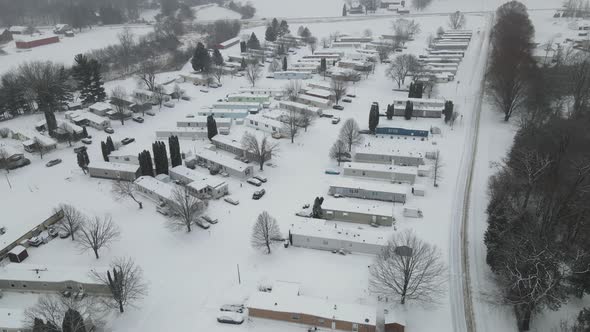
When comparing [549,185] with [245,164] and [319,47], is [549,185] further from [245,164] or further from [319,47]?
[319,47]

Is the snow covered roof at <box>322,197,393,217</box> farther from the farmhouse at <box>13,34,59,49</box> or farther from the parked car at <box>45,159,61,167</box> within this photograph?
the farmhouse at <box>13,34,59,49</box>

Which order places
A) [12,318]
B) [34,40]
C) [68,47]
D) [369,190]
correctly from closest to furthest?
[12,318]
[369,190]
[34,40]
[68,47]

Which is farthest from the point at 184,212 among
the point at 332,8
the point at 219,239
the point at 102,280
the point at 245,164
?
the point at 332,8

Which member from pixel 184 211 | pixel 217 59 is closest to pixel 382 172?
pixel 184 211

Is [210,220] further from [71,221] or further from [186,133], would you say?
[186,133]

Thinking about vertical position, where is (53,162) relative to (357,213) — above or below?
above
